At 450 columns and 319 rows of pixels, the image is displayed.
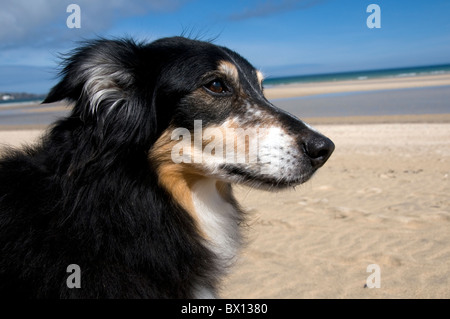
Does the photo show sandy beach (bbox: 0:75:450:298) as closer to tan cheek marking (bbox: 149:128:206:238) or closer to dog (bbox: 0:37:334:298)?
dog (bbox: 0:37:334:298)

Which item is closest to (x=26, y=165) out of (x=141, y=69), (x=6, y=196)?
(x=6, y=196)

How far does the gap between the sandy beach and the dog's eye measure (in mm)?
899

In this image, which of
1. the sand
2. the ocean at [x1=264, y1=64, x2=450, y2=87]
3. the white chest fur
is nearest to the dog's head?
the white chest fur

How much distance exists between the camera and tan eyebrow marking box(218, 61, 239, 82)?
9.93 ft

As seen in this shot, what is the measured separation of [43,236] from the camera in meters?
2.59

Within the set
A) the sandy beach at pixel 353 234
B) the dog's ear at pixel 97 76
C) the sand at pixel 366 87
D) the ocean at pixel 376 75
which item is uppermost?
the ocean at pixel 376 75

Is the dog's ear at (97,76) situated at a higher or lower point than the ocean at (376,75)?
lower

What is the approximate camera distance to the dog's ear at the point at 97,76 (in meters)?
2.57

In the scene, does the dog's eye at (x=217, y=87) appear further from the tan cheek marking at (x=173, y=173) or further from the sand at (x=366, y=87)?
the sand at (x=366, y=87)

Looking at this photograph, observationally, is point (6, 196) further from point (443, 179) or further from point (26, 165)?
point (443, 179)

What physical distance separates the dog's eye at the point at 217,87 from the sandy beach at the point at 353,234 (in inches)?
35.4

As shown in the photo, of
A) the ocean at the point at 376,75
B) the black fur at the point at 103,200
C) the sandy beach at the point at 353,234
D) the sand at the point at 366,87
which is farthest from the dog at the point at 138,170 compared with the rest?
the ocean at the point at 376,75
